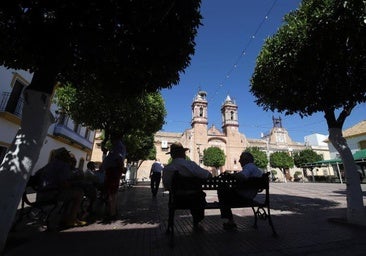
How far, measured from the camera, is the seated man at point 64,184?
4012mm

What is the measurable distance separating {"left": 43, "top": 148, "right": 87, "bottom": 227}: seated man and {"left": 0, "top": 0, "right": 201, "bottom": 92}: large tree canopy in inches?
53.1

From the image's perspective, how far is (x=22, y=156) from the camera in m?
3.15

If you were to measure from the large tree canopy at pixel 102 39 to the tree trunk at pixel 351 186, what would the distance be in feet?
12.0

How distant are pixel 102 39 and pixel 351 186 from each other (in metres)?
5.54

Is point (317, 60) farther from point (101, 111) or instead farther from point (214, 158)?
point (214, 158)

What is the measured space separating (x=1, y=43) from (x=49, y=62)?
1.36m

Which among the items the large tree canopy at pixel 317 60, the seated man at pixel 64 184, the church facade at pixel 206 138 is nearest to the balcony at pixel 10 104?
the seated man at pixel 64 184

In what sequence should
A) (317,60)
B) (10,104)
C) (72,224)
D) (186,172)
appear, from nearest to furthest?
(186,172) → (72,224) → (317,60) → (10,104)

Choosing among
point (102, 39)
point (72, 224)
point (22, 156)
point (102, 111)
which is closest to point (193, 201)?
point (72, 224)

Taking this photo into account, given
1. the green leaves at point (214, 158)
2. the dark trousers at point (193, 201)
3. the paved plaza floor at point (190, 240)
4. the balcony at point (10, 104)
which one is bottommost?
the paved plaza floor at point (190, 240)

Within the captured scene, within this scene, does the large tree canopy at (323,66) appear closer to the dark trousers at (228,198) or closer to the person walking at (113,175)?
the dark trousers at (228,198)

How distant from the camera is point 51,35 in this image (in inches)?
148

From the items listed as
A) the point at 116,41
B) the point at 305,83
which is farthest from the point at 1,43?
the point at 305,83

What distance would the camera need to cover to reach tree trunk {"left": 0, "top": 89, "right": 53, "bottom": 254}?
9.59ft
